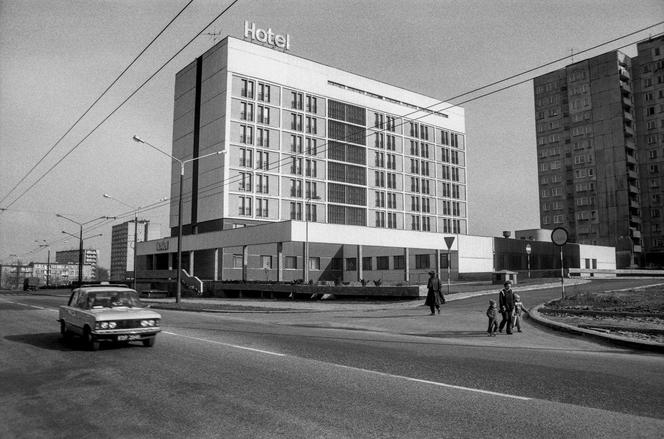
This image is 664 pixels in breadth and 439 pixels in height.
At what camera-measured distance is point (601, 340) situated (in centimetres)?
1306

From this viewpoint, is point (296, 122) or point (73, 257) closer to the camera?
point (296, 122)

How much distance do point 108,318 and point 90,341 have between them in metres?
0.67

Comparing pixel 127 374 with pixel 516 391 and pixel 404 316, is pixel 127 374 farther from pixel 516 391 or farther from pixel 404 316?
pixel 404 316

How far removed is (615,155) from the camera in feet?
291

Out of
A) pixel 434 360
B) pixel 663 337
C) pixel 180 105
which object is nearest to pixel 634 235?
pixel 180 105

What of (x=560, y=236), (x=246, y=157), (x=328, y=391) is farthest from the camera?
(x=246, y=157)

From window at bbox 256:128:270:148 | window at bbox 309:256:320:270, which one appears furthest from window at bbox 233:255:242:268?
window at bbox 256:128:270:148

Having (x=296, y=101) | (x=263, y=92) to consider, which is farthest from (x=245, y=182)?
(x=296, y=101)

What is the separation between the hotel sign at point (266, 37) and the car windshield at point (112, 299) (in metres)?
64.1

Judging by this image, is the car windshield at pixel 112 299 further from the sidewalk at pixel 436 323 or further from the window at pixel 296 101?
the window at pixel 296 101

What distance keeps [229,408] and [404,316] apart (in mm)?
14914

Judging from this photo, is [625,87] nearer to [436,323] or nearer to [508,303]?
[436,323]

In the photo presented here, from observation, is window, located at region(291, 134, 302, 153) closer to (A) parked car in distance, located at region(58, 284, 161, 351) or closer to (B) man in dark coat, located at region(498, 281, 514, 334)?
(B) man in dark coat, located at region(498, 281, 514, 334)

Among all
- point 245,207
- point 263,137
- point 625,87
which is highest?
point 625,87
